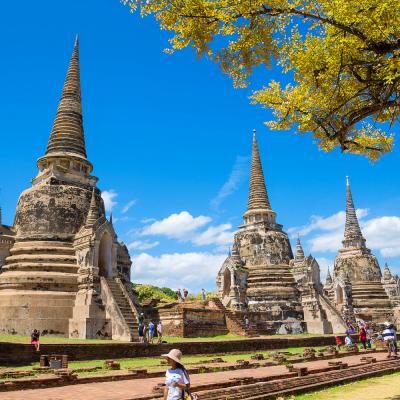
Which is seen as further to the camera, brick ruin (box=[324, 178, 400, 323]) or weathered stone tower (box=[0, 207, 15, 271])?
brick ruin (box=[324, 178, 400, 323])

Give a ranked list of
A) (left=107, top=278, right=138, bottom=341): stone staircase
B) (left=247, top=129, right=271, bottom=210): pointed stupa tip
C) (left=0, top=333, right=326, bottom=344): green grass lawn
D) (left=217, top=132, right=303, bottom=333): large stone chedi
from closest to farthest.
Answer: (left=0, top=333, right=326, bottom=344): green grass lawn < (left=107, top=278, right=138, bottom=341): stone staircase < (left=217, top=132, right=303, bottom=333): large stone chedi < (left=247, top=129, right=271, bottom=210): pointed stupa tip

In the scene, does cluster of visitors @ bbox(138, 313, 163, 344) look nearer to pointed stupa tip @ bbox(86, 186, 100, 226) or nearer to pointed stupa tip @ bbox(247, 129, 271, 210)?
pointed stupa tip @ bbox(86, 186, 100, 226)

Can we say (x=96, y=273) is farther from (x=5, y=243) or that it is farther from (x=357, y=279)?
(x=357, y=279)

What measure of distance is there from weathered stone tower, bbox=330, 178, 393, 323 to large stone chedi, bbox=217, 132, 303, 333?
760 cm

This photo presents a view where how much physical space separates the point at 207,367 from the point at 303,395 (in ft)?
16.0

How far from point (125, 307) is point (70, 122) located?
14395mm

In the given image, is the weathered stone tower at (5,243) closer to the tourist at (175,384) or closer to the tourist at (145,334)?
the tourist at (145,334)

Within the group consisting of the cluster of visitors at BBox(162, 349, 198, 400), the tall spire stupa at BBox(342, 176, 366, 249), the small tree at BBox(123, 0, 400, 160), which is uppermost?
the tall spire stupa at BBox(342, 176, 366, 249)

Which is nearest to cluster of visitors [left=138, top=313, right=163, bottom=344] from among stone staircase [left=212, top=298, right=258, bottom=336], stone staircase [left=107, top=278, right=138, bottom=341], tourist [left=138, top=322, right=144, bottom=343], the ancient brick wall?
tourist [left=138, top=322, right=144, bottom=343]

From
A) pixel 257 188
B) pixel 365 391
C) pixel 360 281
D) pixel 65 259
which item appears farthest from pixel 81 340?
pixel 360 281

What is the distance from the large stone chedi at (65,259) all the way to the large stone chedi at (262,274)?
11.8 meters

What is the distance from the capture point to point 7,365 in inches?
623

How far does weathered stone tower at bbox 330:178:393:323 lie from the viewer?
46531 millimetres

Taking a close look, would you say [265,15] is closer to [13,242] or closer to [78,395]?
[78,395]
